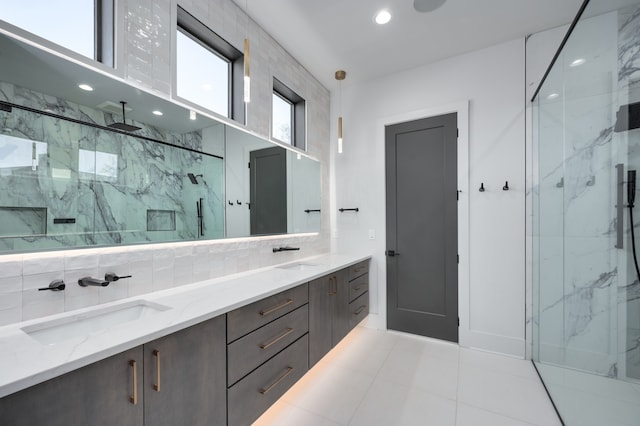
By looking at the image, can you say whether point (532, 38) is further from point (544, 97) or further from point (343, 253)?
point (343, 253)

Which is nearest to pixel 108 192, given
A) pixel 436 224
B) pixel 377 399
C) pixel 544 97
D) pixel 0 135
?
pixel 0 135

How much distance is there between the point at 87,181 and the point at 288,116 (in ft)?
7.24

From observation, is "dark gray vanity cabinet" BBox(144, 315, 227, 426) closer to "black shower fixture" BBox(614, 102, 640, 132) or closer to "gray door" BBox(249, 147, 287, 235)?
"gray door" BBox(249, 147, 287, 235)

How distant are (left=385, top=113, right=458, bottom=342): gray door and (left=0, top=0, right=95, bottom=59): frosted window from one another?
8.95ft

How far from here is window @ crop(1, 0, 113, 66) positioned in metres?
1.20

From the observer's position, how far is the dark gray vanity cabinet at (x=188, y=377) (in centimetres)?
104

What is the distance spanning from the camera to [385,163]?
10.6 feet

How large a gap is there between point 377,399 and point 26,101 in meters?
2.63

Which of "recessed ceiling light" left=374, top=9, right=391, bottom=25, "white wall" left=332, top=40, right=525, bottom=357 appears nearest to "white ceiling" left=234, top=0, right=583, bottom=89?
"recessed ceiling light" left=374, top=9, right=391, bottom=25

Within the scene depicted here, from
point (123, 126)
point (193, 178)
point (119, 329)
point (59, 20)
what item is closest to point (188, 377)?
point (119, 329)

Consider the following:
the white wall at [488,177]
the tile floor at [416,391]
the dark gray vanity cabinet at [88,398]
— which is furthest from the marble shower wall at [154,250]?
the white wall at [488,177]

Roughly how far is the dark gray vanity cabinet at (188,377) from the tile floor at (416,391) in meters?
0.74

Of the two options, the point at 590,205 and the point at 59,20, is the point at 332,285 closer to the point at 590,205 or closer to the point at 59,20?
the point at 590,205

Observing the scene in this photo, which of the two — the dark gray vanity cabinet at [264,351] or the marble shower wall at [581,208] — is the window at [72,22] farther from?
the marble shower wall at [581,208]
